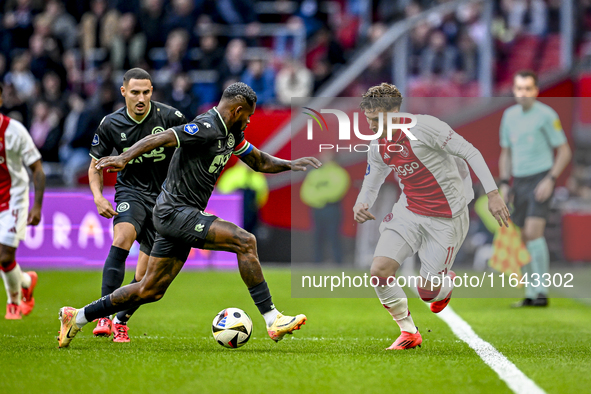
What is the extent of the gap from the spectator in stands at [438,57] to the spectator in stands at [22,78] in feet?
28.6

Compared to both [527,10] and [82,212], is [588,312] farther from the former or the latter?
[82,212]

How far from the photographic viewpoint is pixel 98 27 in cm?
1772

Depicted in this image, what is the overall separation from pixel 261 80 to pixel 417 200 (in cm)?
995

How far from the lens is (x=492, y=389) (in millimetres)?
4688

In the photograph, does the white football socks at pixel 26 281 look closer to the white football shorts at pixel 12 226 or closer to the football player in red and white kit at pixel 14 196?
the football player in red and white kit at pixel 14 196

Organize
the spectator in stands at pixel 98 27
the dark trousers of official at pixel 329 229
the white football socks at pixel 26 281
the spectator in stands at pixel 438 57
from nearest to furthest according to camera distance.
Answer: the white football socks at pixel 26 281
the spectator in stands at pixel 438 57
the dark trousers of official at pixel 329 229
the spectator in stands at pixel 98 27

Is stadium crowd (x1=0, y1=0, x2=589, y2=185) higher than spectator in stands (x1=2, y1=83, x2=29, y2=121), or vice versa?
stadium crowd (x1=0, y1=0, x2=589, y2=185)

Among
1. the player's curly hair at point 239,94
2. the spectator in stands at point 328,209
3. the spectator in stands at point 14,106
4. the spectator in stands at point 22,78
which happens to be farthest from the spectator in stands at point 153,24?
the player's curly hair at point 239,94

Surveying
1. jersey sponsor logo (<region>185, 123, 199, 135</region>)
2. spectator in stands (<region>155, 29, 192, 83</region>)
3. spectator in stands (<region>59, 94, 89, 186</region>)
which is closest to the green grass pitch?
jersey sponsor logo (<region>185, 123, 199, 135</region>)

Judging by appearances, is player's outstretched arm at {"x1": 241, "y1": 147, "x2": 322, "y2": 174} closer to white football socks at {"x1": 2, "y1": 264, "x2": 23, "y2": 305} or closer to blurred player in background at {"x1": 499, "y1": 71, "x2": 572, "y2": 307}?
white football socks at {"x1": 2, "y1": 264, "x2": 23, "y2": 305}

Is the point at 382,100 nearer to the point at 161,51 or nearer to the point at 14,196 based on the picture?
the point at 14,196

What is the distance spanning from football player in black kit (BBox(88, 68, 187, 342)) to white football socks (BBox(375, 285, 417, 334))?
2.11 meters

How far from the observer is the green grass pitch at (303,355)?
15.7ft

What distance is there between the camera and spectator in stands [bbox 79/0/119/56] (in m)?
17.5
